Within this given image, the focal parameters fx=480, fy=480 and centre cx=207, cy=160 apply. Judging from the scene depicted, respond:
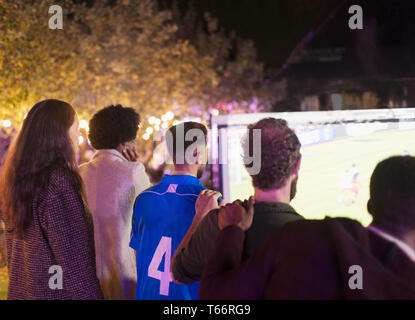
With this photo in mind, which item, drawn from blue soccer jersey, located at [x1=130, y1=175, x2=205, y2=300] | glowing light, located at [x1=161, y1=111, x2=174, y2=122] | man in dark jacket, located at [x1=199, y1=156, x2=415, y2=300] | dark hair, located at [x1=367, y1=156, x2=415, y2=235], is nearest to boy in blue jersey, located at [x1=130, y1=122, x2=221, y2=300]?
blue soccer jersey, located at [x1=130, y1=175, x2=205, y2=300]

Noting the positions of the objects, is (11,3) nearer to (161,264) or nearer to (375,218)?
(161,264)

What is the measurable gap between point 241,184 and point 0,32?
6143 millimetres

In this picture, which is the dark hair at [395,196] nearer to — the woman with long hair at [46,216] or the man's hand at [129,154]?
the woman with long hair at [46,216]

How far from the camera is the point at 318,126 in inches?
108

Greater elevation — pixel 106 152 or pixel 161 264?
pixel 106 152

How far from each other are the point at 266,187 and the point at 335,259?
1.60 ft

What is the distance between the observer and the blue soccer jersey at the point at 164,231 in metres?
2.36

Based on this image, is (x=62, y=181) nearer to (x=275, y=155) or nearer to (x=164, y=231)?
(x=164, y=231)

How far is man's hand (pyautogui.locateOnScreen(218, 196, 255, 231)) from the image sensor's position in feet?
5.21

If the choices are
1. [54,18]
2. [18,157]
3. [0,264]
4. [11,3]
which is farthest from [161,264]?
[54,18]

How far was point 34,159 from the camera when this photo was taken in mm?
2178

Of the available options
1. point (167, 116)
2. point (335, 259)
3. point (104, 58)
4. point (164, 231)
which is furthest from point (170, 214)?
point (167, 116)
